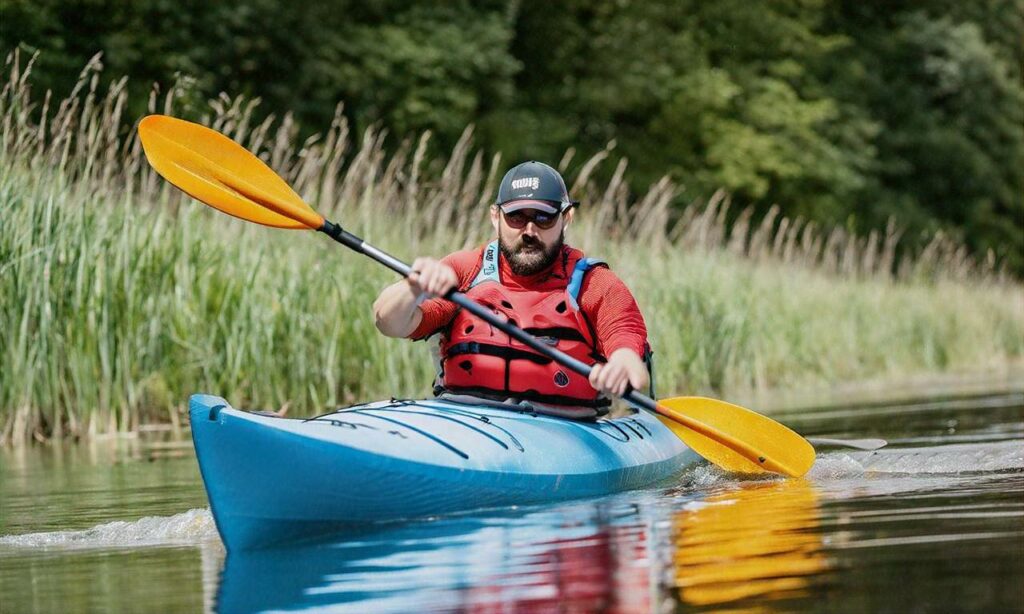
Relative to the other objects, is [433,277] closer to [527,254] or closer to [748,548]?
[527,254]

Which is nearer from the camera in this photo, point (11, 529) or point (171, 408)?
point (11, 529)

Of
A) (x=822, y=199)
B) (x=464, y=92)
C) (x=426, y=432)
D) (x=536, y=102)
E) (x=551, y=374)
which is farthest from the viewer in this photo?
(x=822, y=199)

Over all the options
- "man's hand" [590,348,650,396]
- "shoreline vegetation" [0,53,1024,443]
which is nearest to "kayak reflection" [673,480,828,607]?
"man's hand" [590,348,650,396]

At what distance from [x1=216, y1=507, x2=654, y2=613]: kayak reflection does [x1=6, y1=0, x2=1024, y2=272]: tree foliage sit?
1180cm

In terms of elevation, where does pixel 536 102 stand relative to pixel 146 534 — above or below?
above

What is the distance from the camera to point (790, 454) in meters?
7.12

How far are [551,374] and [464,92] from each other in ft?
53.4

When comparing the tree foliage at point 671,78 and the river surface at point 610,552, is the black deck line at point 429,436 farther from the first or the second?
the tree foliage at point 671,78

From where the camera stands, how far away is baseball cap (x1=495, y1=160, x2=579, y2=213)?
6699 mm

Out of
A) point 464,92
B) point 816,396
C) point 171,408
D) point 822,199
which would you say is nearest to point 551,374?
point 171,408

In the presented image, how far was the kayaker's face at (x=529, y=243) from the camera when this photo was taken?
6820 millimetres

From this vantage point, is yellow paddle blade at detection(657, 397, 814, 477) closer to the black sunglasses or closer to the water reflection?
the black sunglasses

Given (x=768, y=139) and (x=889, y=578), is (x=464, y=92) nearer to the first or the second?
(x=768, y=139)

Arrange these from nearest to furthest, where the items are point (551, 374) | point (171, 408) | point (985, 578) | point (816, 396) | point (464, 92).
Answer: point (985, 578)
point (551, 374)
point (171, 408)
point (816, 396)
point (464, 92)
